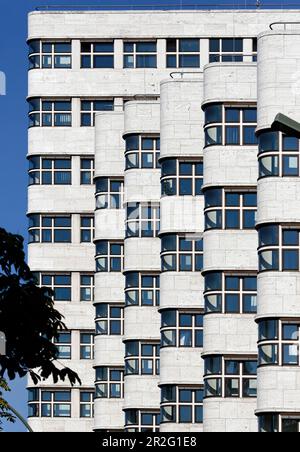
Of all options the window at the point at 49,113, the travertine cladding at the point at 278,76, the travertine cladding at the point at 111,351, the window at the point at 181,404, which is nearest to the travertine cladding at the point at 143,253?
the travertine cladding at the point at 111,351

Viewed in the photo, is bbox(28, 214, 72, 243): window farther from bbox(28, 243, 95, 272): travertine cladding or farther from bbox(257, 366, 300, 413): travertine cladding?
bbox(257, 366, 300, 413): travertine cladding

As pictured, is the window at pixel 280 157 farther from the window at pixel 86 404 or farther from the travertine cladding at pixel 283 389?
the window at pixel 86 404

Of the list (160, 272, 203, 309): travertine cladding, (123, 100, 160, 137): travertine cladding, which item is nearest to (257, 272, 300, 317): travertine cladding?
(160, 272, 203, 309): travertine cladding

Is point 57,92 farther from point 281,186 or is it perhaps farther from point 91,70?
point 281,186

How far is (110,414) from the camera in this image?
102m

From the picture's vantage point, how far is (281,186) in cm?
7225

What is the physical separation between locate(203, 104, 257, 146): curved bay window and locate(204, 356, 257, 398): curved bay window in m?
8.54

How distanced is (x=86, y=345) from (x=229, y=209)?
36.0 meters

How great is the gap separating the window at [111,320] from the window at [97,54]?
16.1m

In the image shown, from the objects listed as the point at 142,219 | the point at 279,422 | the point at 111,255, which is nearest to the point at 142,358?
the point at 142,219

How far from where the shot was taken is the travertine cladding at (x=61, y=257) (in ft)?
371

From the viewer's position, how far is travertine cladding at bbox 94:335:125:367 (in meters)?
104

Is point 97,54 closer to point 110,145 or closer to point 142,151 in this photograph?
point 110,145

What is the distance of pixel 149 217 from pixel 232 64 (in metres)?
17.1
